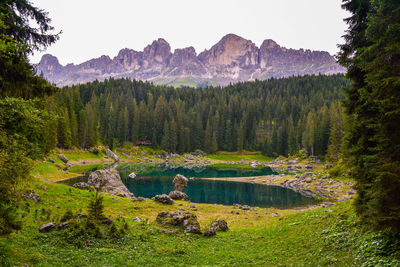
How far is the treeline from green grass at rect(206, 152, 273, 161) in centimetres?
346

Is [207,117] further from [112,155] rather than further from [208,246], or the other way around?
[208,246]

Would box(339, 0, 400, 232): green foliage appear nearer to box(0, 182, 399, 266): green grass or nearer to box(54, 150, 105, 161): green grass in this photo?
box(0, 182, 399, 266): green grass

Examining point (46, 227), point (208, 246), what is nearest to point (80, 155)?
point (46, 227)

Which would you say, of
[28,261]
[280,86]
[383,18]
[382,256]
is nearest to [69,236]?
[28,261]

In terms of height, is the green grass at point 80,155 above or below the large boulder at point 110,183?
below

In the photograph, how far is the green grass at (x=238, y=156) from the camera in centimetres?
11019

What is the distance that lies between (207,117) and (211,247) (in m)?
120

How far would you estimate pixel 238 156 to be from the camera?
Result: 114375mm

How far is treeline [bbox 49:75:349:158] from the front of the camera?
91.1 metres

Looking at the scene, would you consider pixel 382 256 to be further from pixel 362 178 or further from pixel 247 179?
pixel 247 179

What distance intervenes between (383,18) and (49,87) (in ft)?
49.6

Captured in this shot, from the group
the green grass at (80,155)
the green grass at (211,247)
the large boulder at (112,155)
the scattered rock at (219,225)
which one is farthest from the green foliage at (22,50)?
the large boulder at (112,155)

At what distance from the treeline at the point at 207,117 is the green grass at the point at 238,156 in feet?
11.3

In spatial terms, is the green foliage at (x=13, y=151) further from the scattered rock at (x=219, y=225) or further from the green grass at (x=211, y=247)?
the scattered rock at (x=219, y=225)
